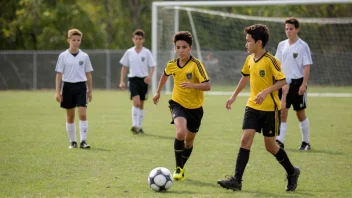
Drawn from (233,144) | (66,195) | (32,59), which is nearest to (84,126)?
(233,144)

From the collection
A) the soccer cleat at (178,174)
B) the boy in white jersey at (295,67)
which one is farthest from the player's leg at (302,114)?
the soccer cleat at (178,174)

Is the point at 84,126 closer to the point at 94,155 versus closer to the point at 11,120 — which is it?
the point at 94,155

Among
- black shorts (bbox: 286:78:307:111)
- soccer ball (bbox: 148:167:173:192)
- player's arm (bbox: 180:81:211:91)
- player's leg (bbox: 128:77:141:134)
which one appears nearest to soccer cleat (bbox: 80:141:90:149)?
player's leg (bbox: 128:77:141:134)

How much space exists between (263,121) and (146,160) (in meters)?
2.78

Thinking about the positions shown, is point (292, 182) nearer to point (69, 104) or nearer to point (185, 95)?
point (185, 95)

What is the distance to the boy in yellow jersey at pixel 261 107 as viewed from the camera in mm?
7359

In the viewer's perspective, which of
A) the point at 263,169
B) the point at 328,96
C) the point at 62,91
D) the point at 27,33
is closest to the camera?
the point at 263,169

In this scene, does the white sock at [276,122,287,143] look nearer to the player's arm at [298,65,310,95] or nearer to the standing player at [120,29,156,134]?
the player's arm at [298,65,310,95]

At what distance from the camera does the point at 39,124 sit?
612 inches

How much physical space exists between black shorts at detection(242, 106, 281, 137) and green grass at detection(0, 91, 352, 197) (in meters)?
0.65

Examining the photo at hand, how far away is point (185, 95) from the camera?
843 cm

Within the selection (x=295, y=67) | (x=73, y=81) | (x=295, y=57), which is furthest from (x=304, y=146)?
(x=73, y=81)

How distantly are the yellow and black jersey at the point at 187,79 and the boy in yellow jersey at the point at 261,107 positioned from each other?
3.24 ft

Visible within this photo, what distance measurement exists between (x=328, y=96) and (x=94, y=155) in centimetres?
1796
